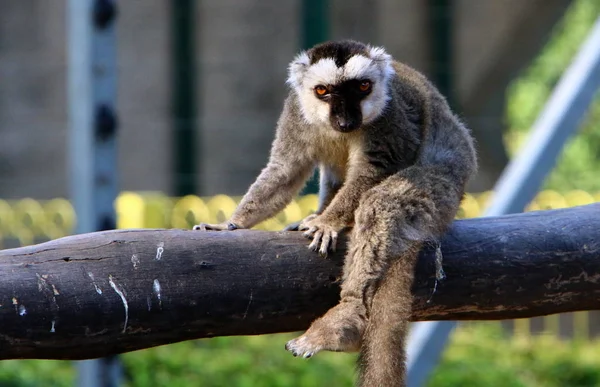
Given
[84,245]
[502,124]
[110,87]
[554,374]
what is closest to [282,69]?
[502,124]

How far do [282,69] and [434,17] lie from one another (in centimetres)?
188

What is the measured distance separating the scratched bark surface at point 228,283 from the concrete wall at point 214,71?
6527 millimetres

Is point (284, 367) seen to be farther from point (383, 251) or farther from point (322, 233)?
point (383, 251)

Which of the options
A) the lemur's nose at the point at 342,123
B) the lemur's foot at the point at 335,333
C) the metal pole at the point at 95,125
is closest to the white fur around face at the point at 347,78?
the lemur's nose at the point at 342,123

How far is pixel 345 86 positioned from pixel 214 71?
22.3 feet

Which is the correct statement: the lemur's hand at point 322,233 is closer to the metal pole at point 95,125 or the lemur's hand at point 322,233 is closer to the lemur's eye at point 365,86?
the lemur's eye at point 365,86

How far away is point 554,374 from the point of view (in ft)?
25.9

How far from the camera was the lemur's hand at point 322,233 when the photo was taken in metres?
3.96

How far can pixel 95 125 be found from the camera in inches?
223

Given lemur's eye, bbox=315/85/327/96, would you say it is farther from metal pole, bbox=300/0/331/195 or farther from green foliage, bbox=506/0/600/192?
green foliage, bbox=506/0/600/192

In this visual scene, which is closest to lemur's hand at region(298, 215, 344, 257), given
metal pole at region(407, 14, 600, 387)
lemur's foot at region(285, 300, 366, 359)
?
lemur's foot at region(285, 300, 366, 359)

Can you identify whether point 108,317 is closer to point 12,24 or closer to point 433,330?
point 433,330

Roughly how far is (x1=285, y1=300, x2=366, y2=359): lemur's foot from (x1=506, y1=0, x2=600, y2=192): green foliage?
9793 millimetres

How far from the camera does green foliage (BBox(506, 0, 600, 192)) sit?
1350 cm
